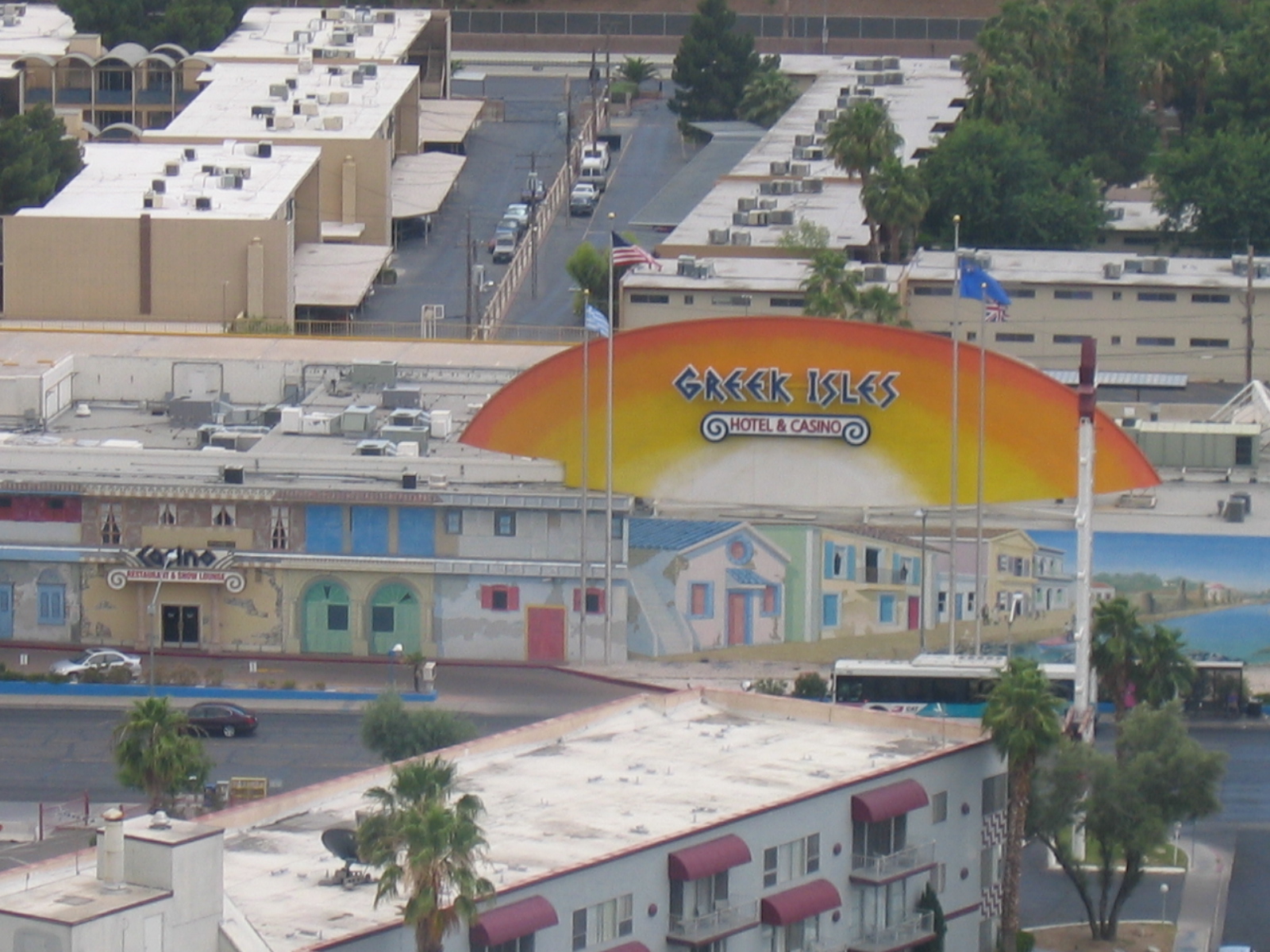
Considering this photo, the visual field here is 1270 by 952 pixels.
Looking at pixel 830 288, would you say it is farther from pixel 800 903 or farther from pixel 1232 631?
pixel 800 903

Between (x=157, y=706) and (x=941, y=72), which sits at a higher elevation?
(x=941, y=72)

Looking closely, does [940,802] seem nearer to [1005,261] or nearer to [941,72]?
[1005,261]

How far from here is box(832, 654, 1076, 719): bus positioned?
93562 millimetres

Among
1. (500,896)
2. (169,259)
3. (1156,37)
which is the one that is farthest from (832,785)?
(1156,37)

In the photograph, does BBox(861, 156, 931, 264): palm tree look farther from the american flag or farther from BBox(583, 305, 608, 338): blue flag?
BBox(583, 305, 608, 338): blue flag

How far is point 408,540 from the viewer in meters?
105

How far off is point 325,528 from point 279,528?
135cm

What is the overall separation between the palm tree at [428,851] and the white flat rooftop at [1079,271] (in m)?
79.0

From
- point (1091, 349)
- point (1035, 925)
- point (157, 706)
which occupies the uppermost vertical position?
point (1091, 349)

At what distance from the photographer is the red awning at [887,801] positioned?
7538cm

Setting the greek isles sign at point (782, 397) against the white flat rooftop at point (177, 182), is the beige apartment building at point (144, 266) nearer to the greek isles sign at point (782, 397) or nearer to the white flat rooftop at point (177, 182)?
the white flat rooftop at point (177, 182)

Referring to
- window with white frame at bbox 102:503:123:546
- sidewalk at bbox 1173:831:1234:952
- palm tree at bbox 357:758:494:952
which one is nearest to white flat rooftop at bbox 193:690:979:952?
palm tree at bbox 357:758:494:952

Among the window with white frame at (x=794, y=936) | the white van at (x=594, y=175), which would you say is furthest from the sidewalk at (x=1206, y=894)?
the white van at (x=594, y=175)

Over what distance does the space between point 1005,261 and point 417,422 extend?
4152cm
